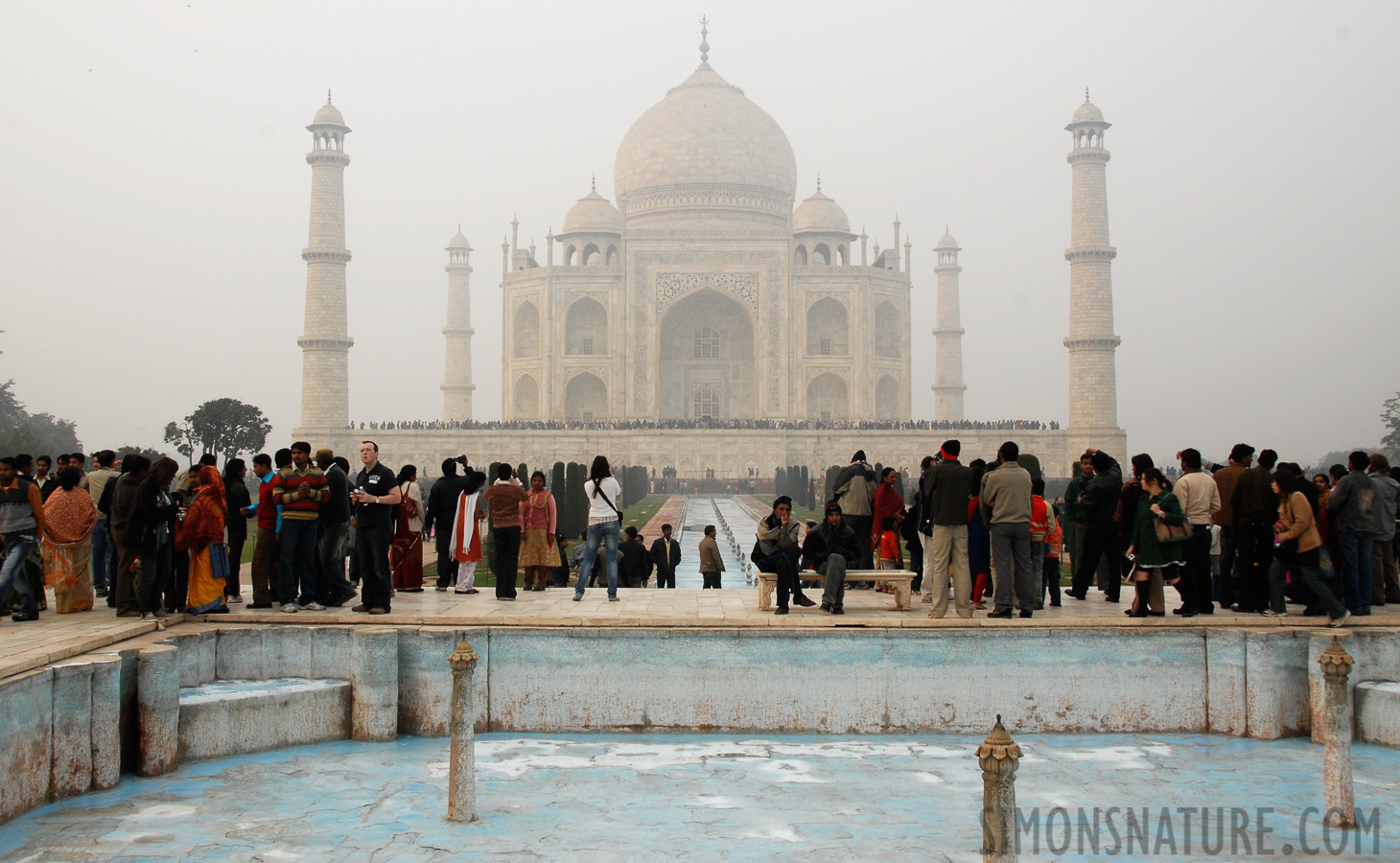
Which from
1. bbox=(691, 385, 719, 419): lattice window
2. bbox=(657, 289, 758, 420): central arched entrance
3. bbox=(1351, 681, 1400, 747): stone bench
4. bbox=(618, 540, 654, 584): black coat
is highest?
bbox=(657, 289, 758, 420): central arched entrance

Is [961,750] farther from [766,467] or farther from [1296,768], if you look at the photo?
[766,467]

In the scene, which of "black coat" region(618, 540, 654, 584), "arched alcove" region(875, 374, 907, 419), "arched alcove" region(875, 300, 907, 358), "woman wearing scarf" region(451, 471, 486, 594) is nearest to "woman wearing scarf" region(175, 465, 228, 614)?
"woman wearing scarf" region(451, 471, 486, 594)

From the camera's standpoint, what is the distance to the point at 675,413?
1441 inches

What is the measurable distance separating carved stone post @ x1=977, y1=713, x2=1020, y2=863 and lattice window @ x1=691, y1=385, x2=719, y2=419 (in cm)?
3317

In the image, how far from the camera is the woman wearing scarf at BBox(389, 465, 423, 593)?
747 centimetres

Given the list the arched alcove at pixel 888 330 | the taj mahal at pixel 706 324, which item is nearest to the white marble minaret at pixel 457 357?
the taj mahal at pixel 706 324

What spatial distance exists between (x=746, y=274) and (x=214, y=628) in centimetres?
2920

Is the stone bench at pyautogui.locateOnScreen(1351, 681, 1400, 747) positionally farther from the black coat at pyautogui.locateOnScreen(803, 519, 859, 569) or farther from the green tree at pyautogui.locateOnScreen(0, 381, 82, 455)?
the green tree at pyautogui.locateOnScreen(0, 381, 82, 455)

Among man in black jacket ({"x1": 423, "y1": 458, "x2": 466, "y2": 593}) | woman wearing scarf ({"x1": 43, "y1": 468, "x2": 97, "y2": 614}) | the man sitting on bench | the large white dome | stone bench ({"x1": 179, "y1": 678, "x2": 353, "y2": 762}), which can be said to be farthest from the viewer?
the large white dome

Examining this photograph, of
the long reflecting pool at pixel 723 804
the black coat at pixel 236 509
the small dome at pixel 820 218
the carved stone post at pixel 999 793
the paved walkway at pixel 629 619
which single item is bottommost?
the long reflecting pool at pixel 723 804

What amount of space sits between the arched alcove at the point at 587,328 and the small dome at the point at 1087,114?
14.2 metres

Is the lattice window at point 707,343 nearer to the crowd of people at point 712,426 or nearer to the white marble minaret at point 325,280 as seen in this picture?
the crowd of people at point 712,426

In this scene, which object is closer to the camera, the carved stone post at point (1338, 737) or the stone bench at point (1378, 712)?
the carved stone post at point (1338, 737)

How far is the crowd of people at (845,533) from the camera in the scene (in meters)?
6.48
